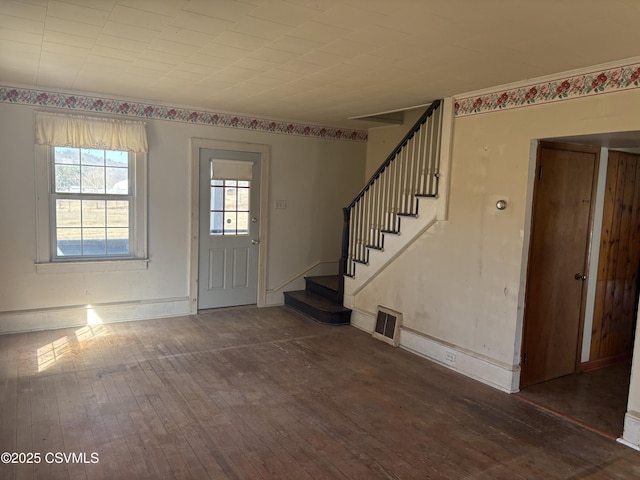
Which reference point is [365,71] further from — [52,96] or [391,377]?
[52,96]

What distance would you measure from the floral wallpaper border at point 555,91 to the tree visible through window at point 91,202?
12.1 feet

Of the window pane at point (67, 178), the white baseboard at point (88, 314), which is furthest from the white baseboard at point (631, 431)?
the window pane at point (67, 178)

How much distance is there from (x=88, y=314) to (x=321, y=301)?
2722 mm

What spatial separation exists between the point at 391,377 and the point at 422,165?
209cm

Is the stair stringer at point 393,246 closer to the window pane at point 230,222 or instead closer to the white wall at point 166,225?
the white wall at point 166,225

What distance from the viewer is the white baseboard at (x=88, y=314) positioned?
487 cm

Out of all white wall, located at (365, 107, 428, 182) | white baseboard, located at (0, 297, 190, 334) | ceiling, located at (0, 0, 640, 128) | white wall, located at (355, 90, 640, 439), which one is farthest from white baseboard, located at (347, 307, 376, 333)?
ceiling, located at (0, 0, 640, 128)

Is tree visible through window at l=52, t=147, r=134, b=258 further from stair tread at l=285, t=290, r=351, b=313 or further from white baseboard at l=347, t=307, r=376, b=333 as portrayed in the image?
white baseboard at l=347, t=307, r=376, b=333

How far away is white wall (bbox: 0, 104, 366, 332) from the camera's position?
477cm

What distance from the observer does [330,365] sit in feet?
14.2

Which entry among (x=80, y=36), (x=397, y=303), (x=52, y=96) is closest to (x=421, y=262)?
(x=397, y=303)

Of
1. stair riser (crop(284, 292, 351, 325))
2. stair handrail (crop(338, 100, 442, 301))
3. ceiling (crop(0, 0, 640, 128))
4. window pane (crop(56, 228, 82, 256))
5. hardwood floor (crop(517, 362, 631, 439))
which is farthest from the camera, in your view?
stair riser (crop(284, 292, 351, 325))

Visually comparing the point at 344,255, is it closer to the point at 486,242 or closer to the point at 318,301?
the point at 318,301

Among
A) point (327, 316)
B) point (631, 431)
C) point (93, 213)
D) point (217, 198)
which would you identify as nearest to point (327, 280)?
point (327, 316)
